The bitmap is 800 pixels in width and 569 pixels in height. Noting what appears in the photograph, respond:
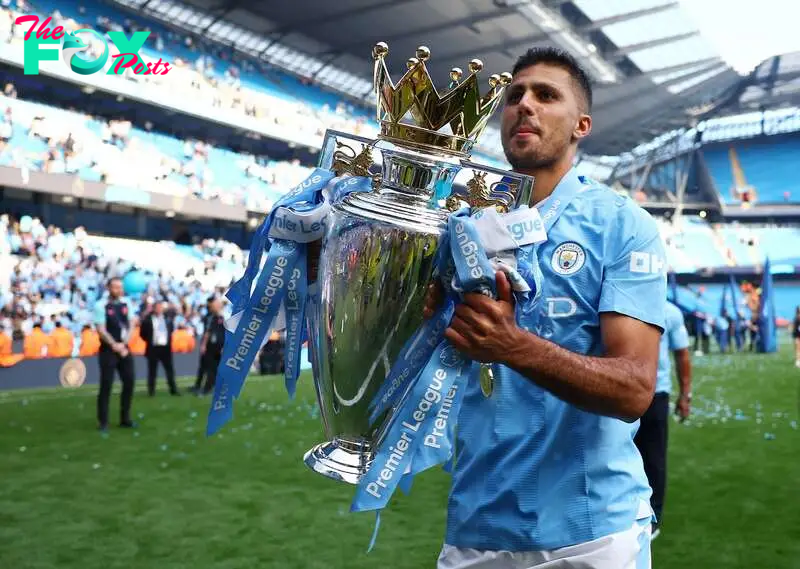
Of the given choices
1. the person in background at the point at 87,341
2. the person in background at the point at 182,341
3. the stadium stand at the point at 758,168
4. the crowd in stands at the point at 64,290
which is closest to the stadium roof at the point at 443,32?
the crowd in stands at the point at 64,290

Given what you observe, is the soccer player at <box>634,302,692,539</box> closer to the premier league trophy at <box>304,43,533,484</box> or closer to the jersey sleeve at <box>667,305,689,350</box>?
the jersey sleeve at <box>667,305,689,350</box>

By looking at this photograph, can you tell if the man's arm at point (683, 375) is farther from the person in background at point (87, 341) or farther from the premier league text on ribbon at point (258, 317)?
the person in background at point (87, 341)

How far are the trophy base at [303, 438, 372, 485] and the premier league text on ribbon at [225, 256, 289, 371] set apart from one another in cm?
23

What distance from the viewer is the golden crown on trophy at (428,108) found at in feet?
4.29

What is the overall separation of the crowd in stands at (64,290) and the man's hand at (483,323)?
38.4ft

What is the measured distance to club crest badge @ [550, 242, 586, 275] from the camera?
1.71 m

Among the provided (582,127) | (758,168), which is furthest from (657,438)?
(758,168)

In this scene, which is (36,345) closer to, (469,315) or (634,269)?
(634,269)

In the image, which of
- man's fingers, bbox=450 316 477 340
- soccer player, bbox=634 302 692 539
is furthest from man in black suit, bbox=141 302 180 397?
man's fingers, bbox=450 316 477 340

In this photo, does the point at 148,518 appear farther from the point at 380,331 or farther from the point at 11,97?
the point at 11,97

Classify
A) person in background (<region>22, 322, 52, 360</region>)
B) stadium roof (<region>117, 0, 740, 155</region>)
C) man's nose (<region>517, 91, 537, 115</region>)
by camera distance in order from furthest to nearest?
stadium roof (<region>117, 0, 740, 155</region>) → person in background (<region>22, 322, 52, 360</region>) → man's nose (<region>517, 91, 537, 115</region>)

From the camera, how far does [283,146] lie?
97.3 feet

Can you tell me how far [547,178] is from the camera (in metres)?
1.87

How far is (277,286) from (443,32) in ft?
90.6
